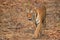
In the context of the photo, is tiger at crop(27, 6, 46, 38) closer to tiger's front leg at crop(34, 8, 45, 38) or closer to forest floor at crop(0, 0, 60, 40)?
tiger's front leg at crop(34, 8, 45, 38)

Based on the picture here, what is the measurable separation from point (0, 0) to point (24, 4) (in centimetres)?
72

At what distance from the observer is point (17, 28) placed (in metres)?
4.68

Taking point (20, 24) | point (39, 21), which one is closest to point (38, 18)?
point (39, 21)

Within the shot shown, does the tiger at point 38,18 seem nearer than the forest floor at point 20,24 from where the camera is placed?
Yes

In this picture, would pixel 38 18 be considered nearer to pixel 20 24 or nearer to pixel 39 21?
pixel 39 21

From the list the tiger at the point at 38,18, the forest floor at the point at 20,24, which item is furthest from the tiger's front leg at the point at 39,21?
the forest floor at the point at 20,24

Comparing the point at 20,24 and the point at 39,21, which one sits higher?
the point at 39,21

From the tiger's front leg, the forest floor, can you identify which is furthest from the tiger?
the forest floor

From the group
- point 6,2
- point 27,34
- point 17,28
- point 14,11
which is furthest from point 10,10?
point 27,34

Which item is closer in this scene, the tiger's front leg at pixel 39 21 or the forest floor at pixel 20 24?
the tiger's front leg at pixel 39 21

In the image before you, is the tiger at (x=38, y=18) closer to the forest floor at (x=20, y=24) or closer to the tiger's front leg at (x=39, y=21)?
the tiger's front leg at (x=39, y=21)

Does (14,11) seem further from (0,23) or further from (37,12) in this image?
(37,12)

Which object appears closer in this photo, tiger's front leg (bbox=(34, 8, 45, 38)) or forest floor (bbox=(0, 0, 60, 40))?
tiger's front leg (bbox=(34, 8, 45, 38))

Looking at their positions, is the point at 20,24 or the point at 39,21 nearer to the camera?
the point at 39,21
